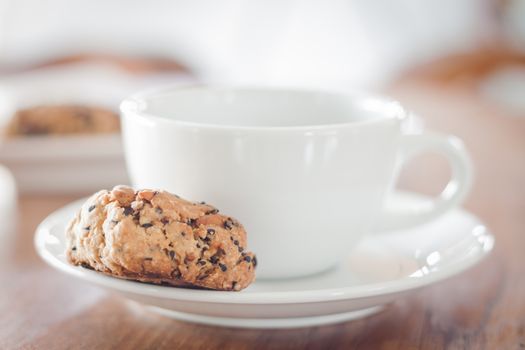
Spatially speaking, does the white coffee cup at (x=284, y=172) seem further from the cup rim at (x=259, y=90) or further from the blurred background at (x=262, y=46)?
the blurred background at (x=262, y=46)

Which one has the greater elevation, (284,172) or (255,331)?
(284,172)

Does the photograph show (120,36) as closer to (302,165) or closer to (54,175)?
(54,175)

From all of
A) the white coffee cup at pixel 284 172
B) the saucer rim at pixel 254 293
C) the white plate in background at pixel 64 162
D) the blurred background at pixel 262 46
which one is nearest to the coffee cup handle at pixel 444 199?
the white coffee cup at pixel 284 172

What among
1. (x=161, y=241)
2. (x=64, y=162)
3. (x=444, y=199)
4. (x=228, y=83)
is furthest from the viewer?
(x=228, y=83)

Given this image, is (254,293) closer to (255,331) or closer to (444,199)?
(255,331)

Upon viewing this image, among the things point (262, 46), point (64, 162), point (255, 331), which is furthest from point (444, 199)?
point (262, 46)

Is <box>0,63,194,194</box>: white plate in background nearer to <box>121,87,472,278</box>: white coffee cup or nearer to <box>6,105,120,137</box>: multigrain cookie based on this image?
<box>6,105,120,137</box>: multigrain cookie

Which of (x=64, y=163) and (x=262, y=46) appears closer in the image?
(x=64, y=163)

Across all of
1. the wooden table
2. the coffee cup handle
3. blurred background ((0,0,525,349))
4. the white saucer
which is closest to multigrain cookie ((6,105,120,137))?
blurred background ((0,0,525,349))
